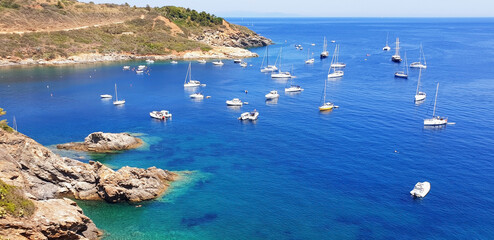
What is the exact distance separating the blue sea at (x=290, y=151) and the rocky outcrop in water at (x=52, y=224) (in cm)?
437

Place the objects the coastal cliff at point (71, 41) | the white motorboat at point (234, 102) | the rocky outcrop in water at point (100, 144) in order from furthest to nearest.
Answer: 1. the coastal cliff at point (71, 41)
2. the white motorboat at point (234, 102)
3. the rocky outcrop in water at point (100, 144)

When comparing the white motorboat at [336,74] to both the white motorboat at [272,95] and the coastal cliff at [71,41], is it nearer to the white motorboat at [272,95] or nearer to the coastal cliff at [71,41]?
the white motorboat at [272,95]

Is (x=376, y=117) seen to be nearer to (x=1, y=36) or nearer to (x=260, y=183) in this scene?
(x=260, y=183)

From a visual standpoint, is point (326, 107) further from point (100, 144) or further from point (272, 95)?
point (100, 144)

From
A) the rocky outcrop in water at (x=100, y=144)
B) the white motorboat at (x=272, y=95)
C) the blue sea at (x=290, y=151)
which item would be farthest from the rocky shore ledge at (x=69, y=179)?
the white motorboat at (x=272, y=95)

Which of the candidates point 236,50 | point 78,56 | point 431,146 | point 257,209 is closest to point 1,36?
point 78,56

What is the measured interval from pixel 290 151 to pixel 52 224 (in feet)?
141

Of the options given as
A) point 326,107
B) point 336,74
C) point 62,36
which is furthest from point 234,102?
point 62,36

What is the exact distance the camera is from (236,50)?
7869 inches

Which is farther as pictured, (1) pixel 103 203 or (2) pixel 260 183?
(2) pixel 260 183

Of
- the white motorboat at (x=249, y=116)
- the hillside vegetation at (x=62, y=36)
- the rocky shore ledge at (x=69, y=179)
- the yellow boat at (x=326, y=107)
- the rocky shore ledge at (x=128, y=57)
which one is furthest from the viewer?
the hillside vegetation at (x=62, y=36)

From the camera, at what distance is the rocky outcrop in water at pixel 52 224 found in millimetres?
30750

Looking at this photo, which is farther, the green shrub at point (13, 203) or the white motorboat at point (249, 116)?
the white motorboat at point (249, 116)

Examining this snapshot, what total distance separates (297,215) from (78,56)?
146m
